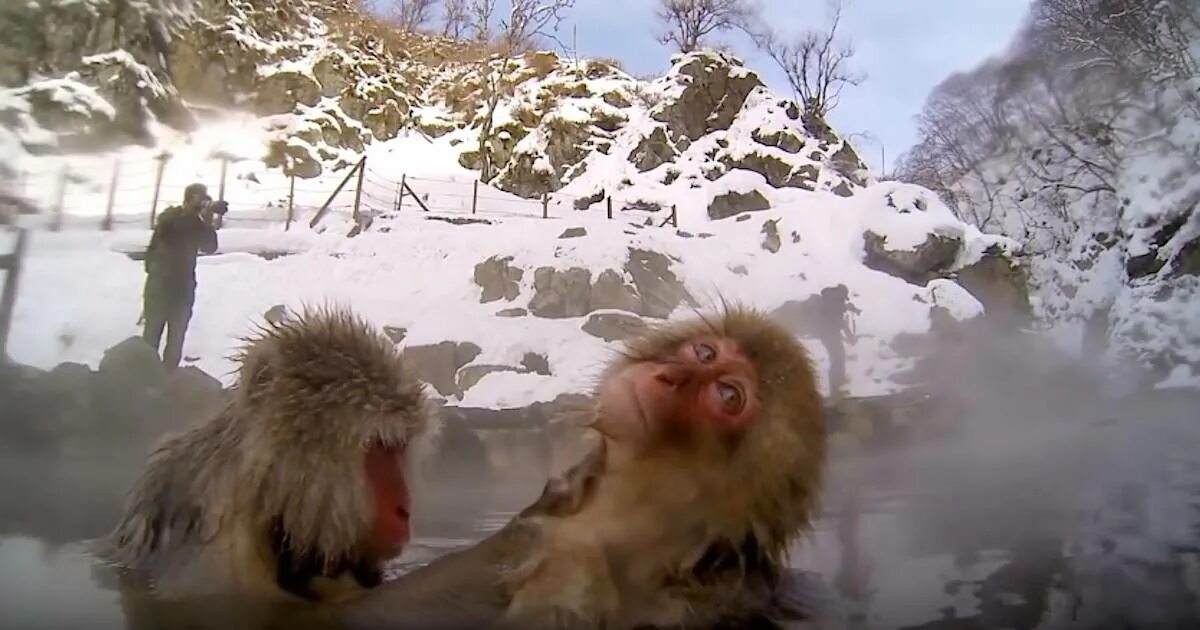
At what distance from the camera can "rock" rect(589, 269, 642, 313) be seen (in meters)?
0.78

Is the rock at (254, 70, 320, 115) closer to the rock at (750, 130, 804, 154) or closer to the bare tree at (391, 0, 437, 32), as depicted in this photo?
the bare tree at (391, 0, 437, 32)

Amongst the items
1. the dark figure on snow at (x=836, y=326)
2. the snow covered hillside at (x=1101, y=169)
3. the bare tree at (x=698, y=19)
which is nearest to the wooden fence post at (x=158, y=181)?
the bare tree at (x=698, y=19)

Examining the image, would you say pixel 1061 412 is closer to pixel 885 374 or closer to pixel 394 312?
pixel 885 374

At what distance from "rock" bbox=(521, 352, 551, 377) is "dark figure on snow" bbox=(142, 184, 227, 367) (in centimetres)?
26

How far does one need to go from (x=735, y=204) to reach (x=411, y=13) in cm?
32

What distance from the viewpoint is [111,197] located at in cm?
81

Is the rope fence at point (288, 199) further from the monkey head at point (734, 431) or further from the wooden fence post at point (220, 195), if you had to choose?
the monkey head at point (734, 431)

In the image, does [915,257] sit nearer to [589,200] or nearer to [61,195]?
[589,200]

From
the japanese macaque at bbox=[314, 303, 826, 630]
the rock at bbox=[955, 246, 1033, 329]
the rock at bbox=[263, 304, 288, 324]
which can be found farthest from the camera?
the rock at bbox=[955, 246, 1033, 329]

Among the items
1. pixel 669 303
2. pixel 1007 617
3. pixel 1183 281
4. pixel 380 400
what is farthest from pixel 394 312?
pixel 1183 281

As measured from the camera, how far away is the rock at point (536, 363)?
30.5 inches

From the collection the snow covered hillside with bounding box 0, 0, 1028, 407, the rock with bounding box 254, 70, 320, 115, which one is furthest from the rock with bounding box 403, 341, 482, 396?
the rock with bounding box 254, 70, 320, 115

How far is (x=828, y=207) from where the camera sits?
2.67 feet

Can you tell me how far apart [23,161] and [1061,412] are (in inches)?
37.7
